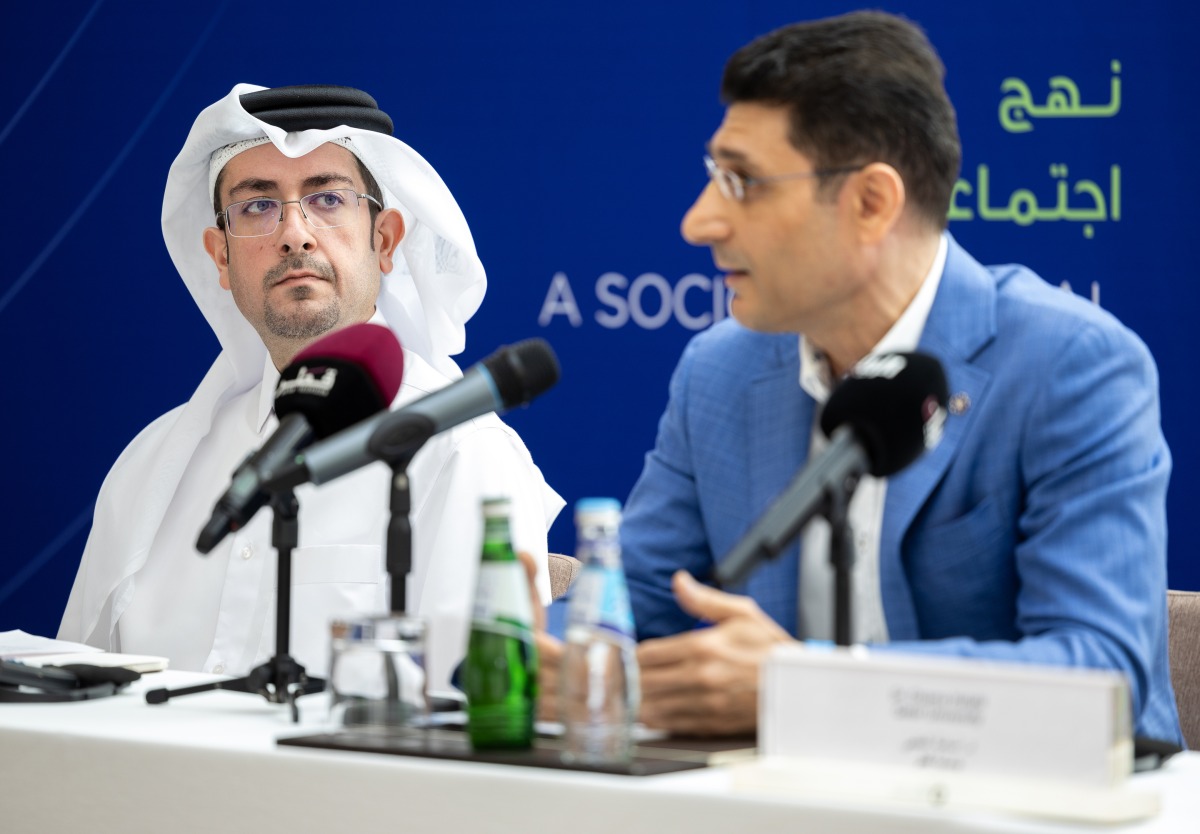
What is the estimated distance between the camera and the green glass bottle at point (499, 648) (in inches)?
55.3

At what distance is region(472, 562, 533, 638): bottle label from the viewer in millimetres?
1404

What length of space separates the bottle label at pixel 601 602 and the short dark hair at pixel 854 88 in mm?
815

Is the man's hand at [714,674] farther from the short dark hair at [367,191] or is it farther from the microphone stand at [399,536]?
the short dark hair at [367,191]

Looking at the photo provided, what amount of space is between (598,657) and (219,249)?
6.75 ft

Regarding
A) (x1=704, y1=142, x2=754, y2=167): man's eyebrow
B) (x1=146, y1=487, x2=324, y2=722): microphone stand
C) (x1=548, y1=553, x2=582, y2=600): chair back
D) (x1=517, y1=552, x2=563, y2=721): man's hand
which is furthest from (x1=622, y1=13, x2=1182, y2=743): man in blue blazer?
(x1=548, y1=553, x2=582, y2=600): chair back

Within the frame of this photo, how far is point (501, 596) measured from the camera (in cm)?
141

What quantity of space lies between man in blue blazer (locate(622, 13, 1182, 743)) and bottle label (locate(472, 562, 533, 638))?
456 mm

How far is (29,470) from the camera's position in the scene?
15.2 feet

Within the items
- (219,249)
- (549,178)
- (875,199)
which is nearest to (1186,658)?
(875,199)

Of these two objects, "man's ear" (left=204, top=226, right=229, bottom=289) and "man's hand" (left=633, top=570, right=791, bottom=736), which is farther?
"man's ear" (left=204, top=226, right=229, bottom=289)

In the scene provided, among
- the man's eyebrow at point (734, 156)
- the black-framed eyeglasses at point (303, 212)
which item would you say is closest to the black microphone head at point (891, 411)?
the man's eyebrow at point (734, 156)

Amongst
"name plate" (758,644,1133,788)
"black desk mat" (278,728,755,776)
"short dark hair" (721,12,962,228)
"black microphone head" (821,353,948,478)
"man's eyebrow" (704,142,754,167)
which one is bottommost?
"black desk mat" (278,728,755,776)

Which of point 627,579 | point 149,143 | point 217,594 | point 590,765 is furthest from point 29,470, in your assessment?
point 590,765

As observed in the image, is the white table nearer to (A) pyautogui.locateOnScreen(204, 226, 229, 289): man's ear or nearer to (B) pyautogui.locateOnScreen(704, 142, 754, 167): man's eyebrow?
(B) pyautogui.locateOnScreen(704, 142, 754, 167): man's eyebrow
